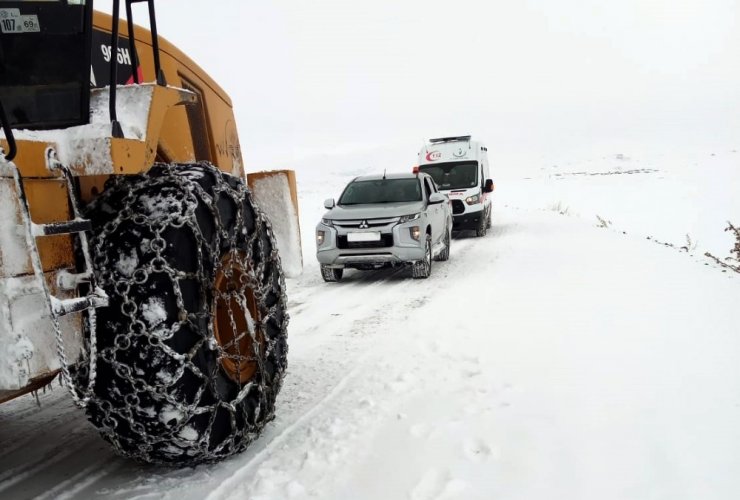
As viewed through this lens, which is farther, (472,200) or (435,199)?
(472,200)

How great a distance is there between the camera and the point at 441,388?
12.0 feet

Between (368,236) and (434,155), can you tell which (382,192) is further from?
(434,155)

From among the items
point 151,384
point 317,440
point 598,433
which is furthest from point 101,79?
point 598,433

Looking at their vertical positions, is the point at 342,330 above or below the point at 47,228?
below

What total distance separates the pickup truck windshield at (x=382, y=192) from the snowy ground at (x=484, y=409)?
8.43ft

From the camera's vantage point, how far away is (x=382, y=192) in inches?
365

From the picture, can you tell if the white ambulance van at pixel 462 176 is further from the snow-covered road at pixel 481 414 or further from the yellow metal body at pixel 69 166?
the yellow metal body at pixel 69 166

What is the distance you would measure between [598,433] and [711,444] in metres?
0.48

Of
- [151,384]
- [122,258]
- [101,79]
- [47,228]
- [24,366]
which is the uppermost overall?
[101,79]

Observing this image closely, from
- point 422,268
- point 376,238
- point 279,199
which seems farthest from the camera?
point 422,268

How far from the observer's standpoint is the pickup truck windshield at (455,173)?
1432 cm

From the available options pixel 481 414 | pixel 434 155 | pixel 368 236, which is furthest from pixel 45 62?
pixel 434 155

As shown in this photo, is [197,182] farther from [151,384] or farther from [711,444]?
[711,444]

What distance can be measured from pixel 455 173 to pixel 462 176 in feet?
0.72
